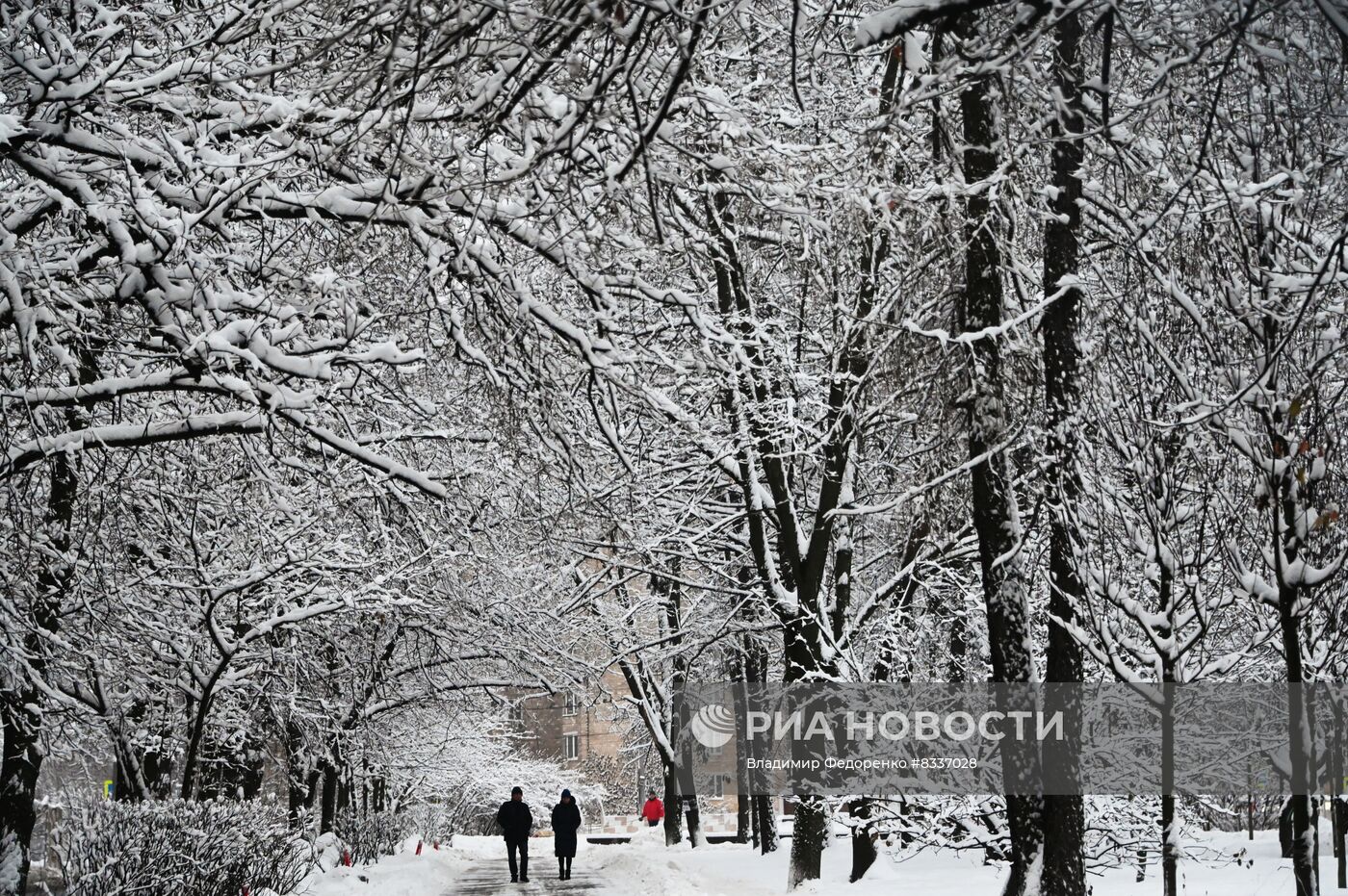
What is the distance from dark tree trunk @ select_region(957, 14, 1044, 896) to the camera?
9438mm

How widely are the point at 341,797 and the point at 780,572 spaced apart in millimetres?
17876

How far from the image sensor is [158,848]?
10875 mm

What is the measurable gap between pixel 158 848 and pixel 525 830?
1409cm

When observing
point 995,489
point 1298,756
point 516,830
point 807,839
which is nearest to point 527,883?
point 516,830

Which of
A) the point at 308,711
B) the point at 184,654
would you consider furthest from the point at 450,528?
the point at 308,711

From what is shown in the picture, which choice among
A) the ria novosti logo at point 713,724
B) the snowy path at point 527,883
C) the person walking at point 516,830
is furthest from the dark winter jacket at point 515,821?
the ria novosti logo at point 713,724

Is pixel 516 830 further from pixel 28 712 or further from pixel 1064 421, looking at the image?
pixel 1064 421

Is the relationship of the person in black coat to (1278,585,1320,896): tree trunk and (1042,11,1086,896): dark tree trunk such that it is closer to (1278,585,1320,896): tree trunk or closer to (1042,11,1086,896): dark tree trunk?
(1042,11,1086,896): dark tree trunk

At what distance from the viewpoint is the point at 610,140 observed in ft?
26.3

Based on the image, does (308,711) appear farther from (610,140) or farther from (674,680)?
(610,140)

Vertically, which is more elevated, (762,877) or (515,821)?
(762,877)

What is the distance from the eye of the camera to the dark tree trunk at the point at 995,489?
31.0ft

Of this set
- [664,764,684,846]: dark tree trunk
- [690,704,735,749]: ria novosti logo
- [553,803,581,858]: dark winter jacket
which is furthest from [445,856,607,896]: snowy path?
[690,704,735,749]: ria novosti logo

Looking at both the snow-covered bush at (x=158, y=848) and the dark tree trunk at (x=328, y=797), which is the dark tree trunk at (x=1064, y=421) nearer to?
the snow-covered bush at (x=158, y=848)
